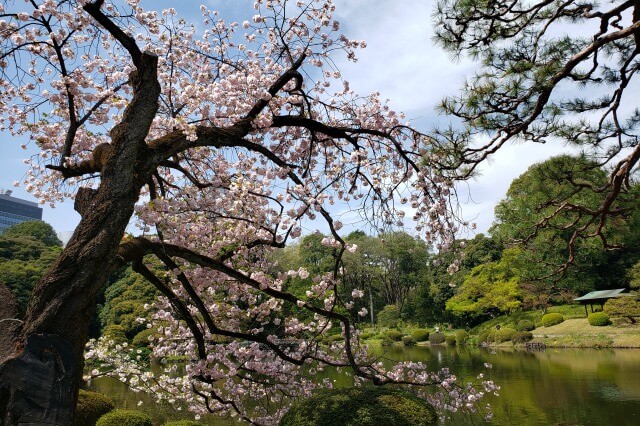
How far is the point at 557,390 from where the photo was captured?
12.0 m

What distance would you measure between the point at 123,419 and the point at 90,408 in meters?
1.12

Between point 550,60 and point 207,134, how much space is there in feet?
12.6

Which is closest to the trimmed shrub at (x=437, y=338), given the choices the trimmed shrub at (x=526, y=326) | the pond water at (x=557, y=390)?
the trimmed shrub at (x=526, y=326)

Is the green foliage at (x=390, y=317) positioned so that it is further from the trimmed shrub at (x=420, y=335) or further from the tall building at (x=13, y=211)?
the tall building at (x=13, y=211)

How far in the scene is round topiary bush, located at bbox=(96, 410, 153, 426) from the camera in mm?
7203

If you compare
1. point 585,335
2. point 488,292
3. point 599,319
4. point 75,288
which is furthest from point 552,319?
point 75,288

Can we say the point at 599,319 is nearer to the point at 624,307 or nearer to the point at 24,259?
the point at 624,307

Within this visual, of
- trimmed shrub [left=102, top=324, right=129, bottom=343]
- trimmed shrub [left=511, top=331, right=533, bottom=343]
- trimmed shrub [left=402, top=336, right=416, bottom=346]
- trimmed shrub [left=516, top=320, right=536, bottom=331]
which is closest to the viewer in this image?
trimmed shrub [left=102, top=324, right=129, bottom=343]

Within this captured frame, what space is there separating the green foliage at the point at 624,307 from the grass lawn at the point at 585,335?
592mm

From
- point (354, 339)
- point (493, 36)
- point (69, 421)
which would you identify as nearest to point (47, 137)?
point (69, 421)

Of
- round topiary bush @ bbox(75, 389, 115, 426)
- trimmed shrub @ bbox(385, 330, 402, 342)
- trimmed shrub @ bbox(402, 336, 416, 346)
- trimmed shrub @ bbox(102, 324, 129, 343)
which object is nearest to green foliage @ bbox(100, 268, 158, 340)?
trimmed shrub @ bbox(102, 324, 129, 343)

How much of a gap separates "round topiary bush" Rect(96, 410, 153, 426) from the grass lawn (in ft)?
63.7

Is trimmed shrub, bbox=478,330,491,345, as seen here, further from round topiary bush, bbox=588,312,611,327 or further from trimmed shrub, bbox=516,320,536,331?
round topiary bush, bbox=588,312,611,327

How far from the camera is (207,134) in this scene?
13.1 feet
